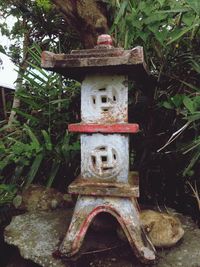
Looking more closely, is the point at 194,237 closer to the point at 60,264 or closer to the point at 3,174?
the point at 60,264

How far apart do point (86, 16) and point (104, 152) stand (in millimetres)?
1201

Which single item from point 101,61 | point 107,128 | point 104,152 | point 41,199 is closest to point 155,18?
point 101,61

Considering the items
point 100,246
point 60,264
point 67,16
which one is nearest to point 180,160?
point 100,246

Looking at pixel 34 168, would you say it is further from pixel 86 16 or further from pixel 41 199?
pixel 86 16

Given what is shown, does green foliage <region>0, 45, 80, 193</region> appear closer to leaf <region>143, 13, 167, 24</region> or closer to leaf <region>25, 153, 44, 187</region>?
leaf <region>25, 153, 44, 187</region>

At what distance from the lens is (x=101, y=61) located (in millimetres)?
1631

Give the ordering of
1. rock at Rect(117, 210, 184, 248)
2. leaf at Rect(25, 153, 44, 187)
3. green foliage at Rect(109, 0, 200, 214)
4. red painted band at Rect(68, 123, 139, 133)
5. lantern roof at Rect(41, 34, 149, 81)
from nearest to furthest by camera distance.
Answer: lantern roof at Rect(41, 34, 149, 81), red painted band at Rect(68, 123, 139, 133), rock at Rect(117, 210, 184, 248), green foliage at Rect(109, 0, 200, 214), leaf at Rect(25, 153, 44, 187)

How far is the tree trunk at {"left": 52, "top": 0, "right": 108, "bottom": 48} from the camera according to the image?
2.41 m

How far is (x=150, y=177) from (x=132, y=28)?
110 cm

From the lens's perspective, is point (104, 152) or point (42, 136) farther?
point (42, 136)

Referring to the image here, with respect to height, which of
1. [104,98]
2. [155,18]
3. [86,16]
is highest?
[86,16]

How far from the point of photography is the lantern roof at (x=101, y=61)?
158cm

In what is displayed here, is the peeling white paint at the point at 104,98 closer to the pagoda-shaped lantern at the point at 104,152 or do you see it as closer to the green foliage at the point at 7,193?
the pagoda-shaped lantern at the point at 104,152

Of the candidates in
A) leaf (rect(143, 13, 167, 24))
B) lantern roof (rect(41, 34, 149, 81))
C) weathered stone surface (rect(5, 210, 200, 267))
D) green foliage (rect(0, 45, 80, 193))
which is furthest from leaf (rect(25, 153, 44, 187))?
leaf (rect(143, 13, 167, 24))
